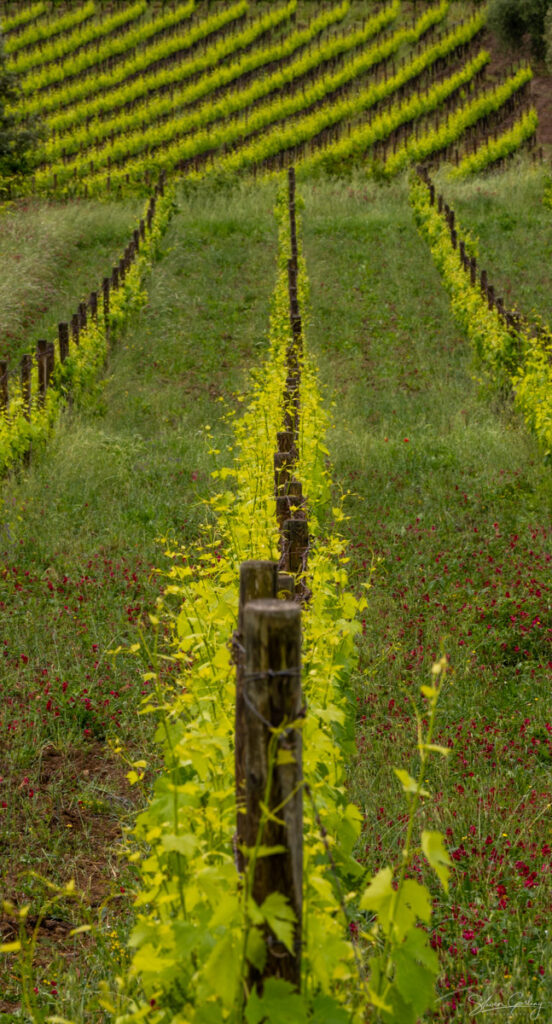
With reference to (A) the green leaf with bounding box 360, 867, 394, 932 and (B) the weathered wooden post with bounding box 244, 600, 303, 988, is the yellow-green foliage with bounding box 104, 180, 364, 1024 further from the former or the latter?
(A) the green leaf with bounding box 360, 867, 394, 932

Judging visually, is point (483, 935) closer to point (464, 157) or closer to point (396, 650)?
point (396, 650)

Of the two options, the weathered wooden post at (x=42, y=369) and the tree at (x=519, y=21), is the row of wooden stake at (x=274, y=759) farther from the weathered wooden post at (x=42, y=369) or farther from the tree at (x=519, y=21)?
the tree at (x=519, y=21)

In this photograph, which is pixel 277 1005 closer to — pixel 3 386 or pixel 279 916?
pixel 279 916

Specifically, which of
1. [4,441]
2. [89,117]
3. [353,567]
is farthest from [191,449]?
[89,117]

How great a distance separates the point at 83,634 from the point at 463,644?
2.52m

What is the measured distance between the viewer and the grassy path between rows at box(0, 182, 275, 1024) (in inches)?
155

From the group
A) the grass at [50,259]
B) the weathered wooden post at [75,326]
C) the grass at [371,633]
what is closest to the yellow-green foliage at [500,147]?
the grass at [50,259]

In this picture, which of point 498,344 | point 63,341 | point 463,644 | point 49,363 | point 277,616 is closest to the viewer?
point 277,616

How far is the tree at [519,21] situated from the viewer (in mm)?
42688

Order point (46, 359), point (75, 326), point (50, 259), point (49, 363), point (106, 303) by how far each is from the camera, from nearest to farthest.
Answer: point (46, 359) → point (49, 363) → point (75, 326) → point (106, 303) → point (50, 259)

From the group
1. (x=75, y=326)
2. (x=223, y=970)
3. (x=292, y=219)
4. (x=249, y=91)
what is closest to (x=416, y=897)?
(x=223, y=970)

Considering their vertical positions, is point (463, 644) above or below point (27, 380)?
below

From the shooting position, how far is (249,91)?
1811 inches

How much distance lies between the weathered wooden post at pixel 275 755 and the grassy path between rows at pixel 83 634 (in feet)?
4.29
